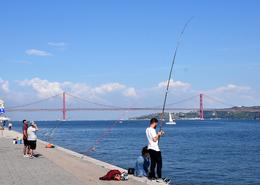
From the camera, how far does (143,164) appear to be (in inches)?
513

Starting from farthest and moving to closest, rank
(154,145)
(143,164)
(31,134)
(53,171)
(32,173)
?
(31,134), (53,171), (32,173), (143,164), (154,145)

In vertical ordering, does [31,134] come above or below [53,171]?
above

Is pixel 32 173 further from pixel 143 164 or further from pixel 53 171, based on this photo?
pixel 143 164

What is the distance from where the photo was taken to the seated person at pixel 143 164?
12867 millimetres

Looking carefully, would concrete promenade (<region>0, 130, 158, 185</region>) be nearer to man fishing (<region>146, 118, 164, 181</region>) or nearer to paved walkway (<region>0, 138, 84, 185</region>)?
paved walkway (<region>0, 138, 84, 185</region>)

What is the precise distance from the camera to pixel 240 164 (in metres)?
25.2

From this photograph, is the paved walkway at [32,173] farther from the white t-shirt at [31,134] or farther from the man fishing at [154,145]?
the man fishing at [154,145]

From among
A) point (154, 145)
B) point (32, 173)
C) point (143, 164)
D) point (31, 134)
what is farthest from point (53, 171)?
point (31, 134)

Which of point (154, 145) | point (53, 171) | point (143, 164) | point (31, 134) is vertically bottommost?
point (53, 171)

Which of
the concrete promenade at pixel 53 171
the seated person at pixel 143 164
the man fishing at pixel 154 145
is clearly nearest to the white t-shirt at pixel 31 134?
the concrete promenade at pixel 53 171

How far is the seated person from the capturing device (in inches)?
507

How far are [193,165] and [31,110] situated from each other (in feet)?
265

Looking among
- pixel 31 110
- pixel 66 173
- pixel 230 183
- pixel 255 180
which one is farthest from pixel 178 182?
pixel 31 110

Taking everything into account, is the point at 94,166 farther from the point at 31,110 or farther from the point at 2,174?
the point at 31,110
